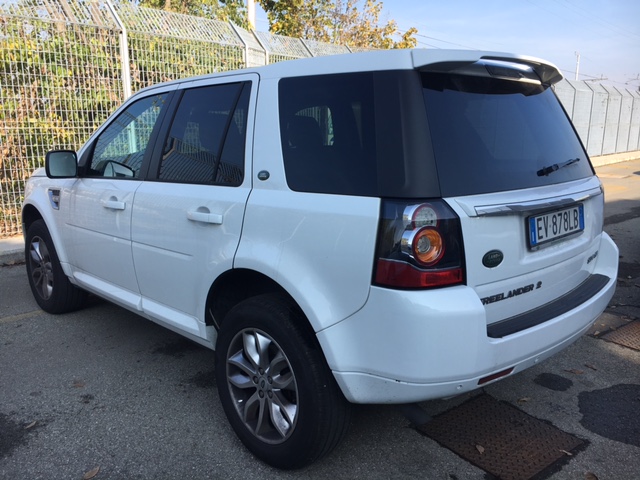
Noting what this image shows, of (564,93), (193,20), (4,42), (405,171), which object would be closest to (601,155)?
(564,93)

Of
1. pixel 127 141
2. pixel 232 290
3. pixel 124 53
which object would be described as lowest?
pixel 232 290

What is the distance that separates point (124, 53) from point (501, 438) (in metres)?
7.75

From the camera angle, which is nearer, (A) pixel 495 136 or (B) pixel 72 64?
(A) pixel 495 136

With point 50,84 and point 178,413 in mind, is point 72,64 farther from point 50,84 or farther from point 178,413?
point 178,413

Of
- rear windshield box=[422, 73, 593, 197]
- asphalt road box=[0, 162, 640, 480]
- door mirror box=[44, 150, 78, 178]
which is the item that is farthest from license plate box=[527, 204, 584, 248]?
door mirror box=[44, 150, 78, 178]

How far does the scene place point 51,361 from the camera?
3791mm

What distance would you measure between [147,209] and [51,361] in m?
1.50

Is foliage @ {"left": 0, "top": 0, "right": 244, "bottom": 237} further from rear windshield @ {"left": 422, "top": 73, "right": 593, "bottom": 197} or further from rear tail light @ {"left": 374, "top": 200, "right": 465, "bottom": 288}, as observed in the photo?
rear tail light @ {"left": 374, "top": 200, "right": 465, "bottom": 288}

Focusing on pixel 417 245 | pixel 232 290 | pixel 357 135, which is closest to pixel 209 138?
pixel 232 290

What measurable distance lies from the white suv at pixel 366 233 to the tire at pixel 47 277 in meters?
1.66

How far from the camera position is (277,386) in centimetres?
249

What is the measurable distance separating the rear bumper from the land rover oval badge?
0.47 ft

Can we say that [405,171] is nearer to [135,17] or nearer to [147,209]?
[147,209]

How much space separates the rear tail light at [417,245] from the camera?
6.57 ft
